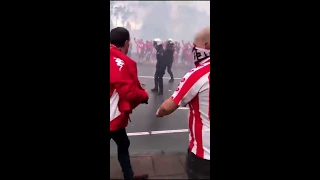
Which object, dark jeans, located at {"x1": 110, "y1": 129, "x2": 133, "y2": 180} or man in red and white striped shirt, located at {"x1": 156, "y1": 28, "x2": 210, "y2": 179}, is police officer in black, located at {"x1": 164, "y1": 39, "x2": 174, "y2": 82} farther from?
dark jeans, located at {"x1": 110, "y1": 129, "x2": 133, "y2": 180}

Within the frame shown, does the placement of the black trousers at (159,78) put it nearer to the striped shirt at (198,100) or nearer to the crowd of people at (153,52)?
the crowd of people at (153,52)

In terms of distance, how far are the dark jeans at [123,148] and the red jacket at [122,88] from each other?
0.65 ft

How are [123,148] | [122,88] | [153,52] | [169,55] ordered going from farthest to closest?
[123,148], [153,52], [169,55], [122,88]

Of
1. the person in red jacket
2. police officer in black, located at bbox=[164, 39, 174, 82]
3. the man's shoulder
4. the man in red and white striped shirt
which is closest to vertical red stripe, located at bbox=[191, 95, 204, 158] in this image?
the man in red and white striped shirt

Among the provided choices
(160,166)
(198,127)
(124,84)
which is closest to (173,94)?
(198,127)

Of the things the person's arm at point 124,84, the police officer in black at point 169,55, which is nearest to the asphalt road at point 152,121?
the police officer in black at point 169,55

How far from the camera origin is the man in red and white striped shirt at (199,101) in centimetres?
130

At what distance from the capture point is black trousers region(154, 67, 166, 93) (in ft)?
5.13

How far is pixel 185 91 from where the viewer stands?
1309mm

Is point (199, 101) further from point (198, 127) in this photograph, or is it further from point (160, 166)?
point (160, 166)

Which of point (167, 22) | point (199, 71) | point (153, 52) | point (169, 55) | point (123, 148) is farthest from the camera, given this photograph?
point (167, 22)

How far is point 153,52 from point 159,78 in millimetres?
195
